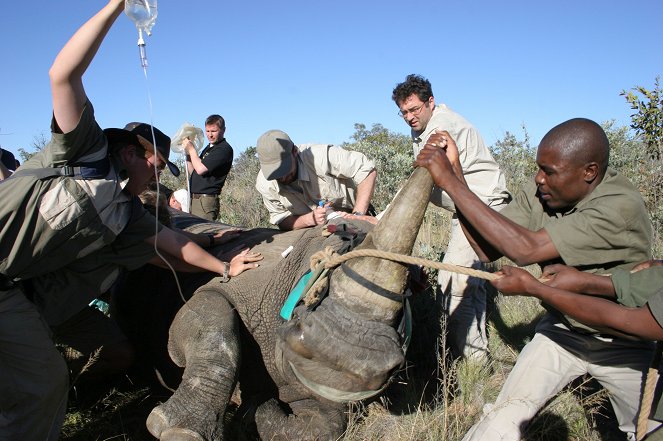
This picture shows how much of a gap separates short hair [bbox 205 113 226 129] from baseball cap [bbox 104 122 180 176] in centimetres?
479

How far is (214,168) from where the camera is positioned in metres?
8.74

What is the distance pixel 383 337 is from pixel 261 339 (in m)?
1.50

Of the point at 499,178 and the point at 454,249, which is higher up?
the point at 499,178

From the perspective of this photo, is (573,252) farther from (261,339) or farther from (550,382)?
(261,339)

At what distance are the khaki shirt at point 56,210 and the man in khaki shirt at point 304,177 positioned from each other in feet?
7.87

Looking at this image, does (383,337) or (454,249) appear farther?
(454,249)

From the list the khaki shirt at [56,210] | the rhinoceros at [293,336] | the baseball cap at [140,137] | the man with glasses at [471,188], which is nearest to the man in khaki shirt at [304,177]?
the man with glasses at [471,188]

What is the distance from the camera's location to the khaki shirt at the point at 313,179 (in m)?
6.10

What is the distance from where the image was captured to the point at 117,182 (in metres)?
3.64

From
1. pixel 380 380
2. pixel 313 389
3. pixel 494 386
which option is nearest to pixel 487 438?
pixel 380 380

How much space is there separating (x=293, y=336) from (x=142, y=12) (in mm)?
1945

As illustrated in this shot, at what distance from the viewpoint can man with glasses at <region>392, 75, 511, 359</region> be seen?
532cm

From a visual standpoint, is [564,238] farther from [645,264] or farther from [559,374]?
[559,374]

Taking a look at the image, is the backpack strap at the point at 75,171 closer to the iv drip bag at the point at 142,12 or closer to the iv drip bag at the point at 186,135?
the iv drip bag at the point at 142,12
